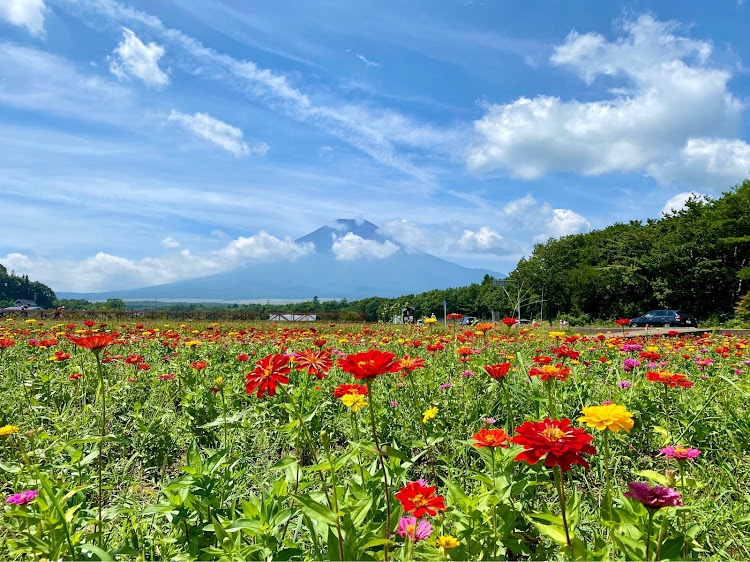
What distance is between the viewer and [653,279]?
116 feet

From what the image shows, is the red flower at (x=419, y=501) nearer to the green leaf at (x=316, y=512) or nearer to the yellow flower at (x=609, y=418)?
the green leaf at (x=316, y=512)

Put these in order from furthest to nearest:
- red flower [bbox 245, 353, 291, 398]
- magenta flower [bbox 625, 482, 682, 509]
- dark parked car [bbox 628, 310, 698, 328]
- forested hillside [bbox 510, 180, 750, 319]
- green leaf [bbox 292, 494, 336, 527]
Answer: forested hillside [bbox 510, 180, 750, 319]
dark parked car [bbox 628, 310, 698, 328]
red flower [bbox 245, 353, 291, 398]
green leaf [bbox 292, 494, 336, 527]
magenta flower [bbox 625, 482, 682, 509]

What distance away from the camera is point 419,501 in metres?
1.30

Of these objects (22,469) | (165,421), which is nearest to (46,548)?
(22,469)

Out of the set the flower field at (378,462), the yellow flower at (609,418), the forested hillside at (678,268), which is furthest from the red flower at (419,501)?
the forested hillside at (678,268)

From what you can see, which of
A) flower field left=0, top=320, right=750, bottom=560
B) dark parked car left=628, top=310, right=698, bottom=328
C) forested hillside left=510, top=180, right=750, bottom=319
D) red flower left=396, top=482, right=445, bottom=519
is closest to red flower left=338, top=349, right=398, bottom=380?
flower field left=0, top=320, right=750, bottom=560

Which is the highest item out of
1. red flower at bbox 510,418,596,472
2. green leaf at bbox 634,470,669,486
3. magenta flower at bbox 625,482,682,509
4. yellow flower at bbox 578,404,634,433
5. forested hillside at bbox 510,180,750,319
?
forested hillside at bbox 510,180,750,319

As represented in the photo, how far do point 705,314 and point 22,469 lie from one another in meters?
40.5

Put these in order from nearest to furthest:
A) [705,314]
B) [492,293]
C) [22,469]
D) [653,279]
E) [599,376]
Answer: [22,469]
[599,376]
[705,314]
[653,279]
[492,293]

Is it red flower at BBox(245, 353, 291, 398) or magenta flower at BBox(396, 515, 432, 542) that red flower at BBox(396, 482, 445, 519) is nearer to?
magenta flower at BBox(396, 515, 432, 542)

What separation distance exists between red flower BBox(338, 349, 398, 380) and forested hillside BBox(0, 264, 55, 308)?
121 metres

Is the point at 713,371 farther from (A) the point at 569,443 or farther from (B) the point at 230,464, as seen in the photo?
(B) the point at 230,464

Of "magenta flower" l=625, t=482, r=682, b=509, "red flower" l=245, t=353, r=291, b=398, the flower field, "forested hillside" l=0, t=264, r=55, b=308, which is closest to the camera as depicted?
"magenta flower" l=625, t=482, r=682, b=509

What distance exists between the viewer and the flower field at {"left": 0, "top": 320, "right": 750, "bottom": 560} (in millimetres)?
1291
